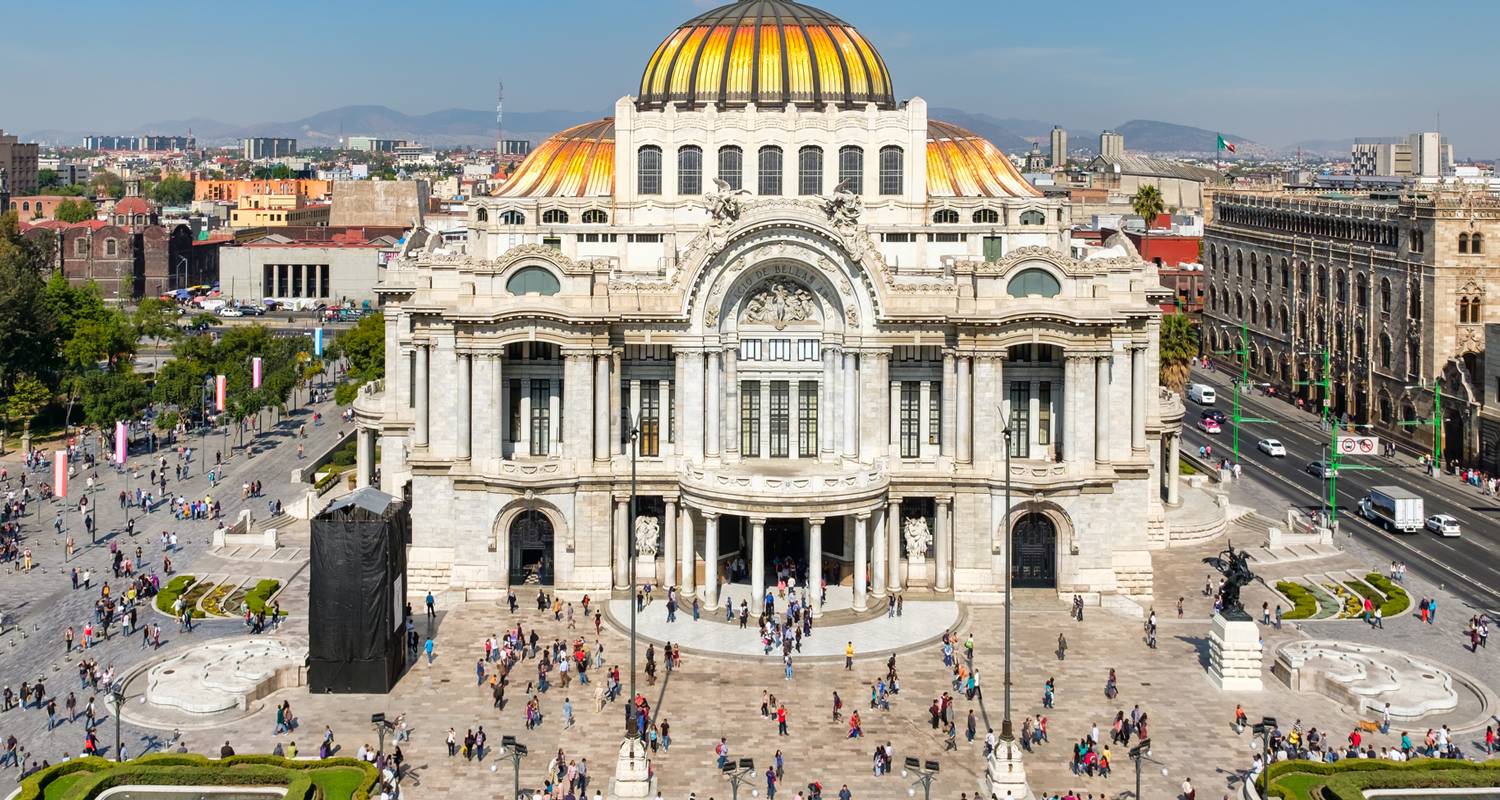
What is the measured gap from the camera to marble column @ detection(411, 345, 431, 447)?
272 feet

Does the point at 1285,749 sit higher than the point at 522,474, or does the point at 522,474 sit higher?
the point at 522,474

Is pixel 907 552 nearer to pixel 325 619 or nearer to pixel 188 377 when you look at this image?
pixel 325 619

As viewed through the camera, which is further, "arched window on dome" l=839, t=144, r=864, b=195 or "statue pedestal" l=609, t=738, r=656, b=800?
"arched window on dome" l=839, t=144, r=864, b=195

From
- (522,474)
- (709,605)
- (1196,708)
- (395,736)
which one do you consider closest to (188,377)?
(522,474)

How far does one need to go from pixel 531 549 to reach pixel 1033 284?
29.3 meters

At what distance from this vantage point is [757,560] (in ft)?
247

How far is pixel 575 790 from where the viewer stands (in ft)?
181

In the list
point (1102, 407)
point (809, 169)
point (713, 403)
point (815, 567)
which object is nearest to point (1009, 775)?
point (815, 567)

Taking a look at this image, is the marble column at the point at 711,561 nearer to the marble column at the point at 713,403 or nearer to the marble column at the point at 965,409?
the marble column at the point at 713,403

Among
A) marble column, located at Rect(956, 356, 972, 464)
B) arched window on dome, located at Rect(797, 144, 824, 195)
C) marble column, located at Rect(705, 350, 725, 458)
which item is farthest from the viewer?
arched window on dome, located at Rect(797, 144, 824, 195)

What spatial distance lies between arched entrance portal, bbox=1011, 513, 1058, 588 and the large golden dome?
27.4 meters

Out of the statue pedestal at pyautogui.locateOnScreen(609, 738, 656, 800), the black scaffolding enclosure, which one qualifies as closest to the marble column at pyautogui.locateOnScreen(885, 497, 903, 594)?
the black scaffolding enclosure

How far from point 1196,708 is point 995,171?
39747 millimetres

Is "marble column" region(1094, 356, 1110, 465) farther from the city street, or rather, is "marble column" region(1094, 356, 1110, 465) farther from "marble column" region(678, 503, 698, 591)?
Result: "marble column" region(678, 503, 698, 591)
